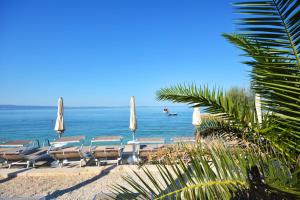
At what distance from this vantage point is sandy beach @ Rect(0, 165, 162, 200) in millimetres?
5195

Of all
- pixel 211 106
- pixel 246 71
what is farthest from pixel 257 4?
pixel 211 106

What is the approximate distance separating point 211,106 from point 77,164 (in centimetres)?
668

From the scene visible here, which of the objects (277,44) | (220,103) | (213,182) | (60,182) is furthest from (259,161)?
(60,182)

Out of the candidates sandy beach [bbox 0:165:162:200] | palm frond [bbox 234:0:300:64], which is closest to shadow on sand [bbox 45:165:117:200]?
sandy beach [bbox 0:165:162:200]

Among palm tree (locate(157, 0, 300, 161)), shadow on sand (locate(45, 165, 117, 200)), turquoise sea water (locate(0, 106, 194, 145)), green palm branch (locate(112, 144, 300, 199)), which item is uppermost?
palm tree (locate(157, 0, 300, 161))

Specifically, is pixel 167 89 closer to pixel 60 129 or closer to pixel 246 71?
pixel 246 71

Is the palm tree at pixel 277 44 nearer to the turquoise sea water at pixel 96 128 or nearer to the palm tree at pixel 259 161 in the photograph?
the palm tree at pixel 259 161

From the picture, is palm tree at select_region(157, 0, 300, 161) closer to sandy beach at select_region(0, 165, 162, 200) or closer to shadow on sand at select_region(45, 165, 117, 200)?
sandy beach at select_region(0, 165, 162, 200)

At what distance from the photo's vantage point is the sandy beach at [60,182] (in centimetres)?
520

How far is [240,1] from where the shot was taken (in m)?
1.43

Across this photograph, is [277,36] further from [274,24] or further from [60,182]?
[60,182]

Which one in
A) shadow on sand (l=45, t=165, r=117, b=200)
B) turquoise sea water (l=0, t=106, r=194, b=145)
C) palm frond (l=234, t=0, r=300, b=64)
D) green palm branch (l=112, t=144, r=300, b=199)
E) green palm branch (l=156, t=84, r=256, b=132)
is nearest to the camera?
green palm branch (l=112, t=144, r=300, b=199)

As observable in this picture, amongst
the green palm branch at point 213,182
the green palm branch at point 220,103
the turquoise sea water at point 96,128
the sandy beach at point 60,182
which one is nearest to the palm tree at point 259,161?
the green palm branch at point 213,182

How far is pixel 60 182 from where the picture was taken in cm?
602
